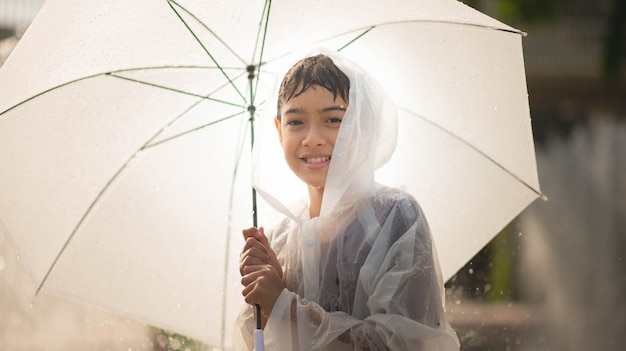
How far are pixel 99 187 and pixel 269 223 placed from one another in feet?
2.01

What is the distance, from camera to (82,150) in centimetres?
339

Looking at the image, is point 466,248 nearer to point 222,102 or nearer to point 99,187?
point 222,102

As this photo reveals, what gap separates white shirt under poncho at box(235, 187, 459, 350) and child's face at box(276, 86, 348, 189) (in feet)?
0.52

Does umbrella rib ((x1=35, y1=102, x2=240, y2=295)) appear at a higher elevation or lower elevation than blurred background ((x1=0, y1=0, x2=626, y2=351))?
higher

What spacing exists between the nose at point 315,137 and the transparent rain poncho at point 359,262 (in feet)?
0.23

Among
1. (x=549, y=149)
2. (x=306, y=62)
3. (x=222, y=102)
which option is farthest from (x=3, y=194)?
(x=549, y=149)

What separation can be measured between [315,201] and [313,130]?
258mm

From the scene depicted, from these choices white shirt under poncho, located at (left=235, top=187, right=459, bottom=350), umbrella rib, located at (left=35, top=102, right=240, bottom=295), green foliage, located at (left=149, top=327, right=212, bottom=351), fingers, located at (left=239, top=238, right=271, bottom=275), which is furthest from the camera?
green foliage, located at (left=149, top=327, right=212, bottom=351)

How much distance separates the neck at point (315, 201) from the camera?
123 inches

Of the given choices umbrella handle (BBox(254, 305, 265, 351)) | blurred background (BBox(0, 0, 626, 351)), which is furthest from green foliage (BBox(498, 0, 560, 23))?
umbrella handle (BBox(254, 305, 265, 351))

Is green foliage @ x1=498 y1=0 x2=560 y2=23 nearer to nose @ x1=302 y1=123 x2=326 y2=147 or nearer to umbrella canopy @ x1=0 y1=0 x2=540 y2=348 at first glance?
umbrella canopy @ x1=0 y1=0 x2=540 y2=348

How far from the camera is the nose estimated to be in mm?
3004

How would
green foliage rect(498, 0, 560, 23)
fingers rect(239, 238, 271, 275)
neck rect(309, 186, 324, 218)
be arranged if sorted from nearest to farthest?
fingers rect(239, 238, 271, 275) → neck rect(309, 186, 324, 218) → green foliage rect(498, 0, 560, 23)

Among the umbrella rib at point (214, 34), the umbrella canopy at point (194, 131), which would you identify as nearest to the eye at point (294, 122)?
the umbrella canopy at point (194, 131)
